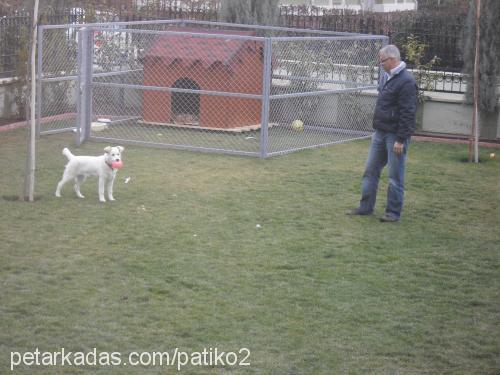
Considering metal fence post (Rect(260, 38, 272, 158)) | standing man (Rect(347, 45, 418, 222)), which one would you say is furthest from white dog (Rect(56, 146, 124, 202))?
metal fence post (Rect(260, 38, 272, 158))

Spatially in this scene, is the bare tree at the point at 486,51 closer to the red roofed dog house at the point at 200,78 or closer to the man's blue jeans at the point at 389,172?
the red roofed dog house at the point at 200,78

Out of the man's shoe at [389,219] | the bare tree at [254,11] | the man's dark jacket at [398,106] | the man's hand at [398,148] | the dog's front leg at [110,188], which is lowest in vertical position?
the man's shoe at [389,219]

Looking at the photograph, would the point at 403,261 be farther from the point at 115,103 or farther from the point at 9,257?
the point at 115,103

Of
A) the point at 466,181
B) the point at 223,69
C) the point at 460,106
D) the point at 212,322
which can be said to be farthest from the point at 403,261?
the point at 460,106

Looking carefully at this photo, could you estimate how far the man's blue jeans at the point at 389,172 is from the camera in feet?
31.2

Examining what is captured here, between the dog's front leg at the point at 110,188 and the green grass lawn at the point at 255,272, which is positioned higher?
the dog's front leg at the point at 110,188

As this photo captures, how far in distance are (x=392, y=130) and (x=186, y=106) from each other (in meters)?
6.01

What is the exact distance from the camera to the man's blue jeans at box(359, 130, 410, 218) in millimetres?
9523

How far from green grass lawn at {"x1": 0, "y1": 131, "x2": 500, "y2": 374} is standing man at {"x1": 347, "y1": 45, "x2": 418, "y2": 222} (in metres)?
0.28

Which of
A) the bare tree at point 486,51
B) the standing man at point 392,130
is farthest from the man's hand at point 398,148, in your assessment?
the bare tree at point 486,51

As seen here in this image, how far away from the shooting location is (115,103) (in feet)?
47.4

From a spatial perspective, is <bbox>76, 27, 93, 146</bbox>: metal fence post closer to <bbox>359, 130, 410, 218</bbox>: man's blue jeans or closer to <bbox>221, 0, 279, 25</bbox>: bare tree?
<bbox>221, 0, 279, 25</bbox>: bare tree

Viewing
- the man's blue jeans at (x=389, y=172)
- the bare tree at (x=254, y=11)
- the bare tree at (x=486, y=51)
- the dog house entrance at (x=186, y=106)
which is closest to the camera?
the man's blue jeans at (x=389, y=172)

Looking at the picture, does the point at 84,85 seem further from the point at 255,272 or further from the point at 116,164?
the point at 255,272
